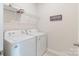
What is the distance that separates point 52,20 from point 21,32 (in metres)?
0.41

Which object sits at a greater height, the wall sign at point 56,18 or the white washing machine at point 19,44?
the wall sign at point 56,18

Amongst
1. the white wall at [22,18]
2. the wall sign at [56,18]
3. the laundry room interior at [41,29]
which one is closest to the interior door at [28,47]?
the laundry room interior at [41,29]

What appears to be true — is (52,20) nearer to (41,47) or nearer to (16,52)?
(41,47)

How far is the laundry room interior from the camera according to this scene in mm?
1057

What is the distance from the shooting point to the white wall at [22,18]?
106 cm

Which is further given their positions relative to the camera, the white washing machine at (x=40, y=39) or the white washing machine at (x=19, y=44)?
the white washing machine at (x=40, y=39)

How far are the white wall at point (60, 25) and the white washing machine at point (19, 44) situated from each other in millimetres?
208

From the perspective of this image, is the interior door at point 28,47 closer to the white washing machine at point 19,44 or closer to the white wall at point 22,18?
the white washing machine at point 19,44

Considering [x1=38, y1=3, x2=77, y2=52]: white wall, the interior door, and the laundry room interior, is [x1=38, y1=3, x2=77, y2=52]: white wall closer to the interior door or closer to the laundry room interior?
the laundry room interior

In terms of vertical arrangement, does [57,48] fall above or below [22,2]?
below

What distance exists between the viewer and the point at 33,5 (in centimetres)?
111

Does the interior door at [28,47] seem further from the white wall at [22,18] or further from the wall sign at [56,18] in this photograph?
the wall sign at [56,18]

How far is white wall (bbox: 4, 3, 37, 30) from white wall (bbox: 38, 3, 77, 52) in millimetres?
87

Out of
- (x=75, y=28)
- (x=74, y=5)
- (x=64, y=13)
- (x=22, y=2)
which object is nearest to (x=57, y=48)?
(x=75, y=28)
